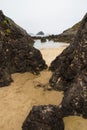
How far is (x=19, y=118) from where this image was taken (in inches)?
387

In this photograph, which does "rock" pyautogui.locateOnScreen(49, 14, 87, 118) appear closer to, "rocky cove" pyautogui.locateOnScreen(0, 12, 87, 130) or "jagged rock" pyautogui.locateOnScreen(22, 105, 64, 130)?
"rocky cove" pyautogui.locateOnScreen(0, 12, 87, 130)

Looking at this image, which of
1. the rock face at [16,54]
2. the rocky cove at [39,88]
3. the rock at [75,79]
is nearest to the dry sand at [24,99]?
the rocky cove at [39,88]

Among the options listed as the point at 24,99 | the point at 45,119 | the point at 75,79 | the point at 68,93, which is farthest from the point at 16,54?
the point at 45,119

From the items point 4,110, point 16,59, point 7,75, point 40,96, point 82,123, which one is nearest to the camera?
point 82,123

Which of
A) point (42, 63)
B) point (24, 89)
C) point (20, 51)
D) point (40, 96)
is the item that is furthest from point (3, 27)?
point (40, 96)

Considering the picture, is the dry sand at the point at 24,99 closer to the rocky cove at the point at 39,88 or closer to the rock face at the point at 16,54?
the rocky cove at the point at 39,88

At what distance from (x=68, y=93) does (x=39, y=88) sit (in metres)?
2.72

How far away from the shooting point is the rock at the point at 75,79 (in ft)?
31.6

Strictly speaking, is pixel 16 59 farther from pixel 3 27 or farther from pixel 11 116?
pixel 11 116

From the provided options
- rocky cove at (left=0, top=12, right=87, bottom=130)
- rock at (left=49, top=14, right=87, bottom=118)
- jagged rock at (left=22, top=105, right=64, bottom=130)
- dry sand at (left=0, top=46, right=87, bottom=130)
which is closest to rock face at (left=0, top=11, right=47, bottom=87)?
rocky cove at (left=0, top=12, right=87, bottom=130)

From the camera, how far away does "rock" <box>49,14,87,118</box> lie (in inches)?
379

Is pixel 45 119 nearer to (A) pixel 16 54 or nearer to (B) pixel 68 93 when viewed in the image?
(B) pixel 68 93

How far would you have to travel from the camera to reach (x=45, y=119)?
838 cm

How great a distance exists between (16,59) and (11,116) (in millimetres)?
5661
